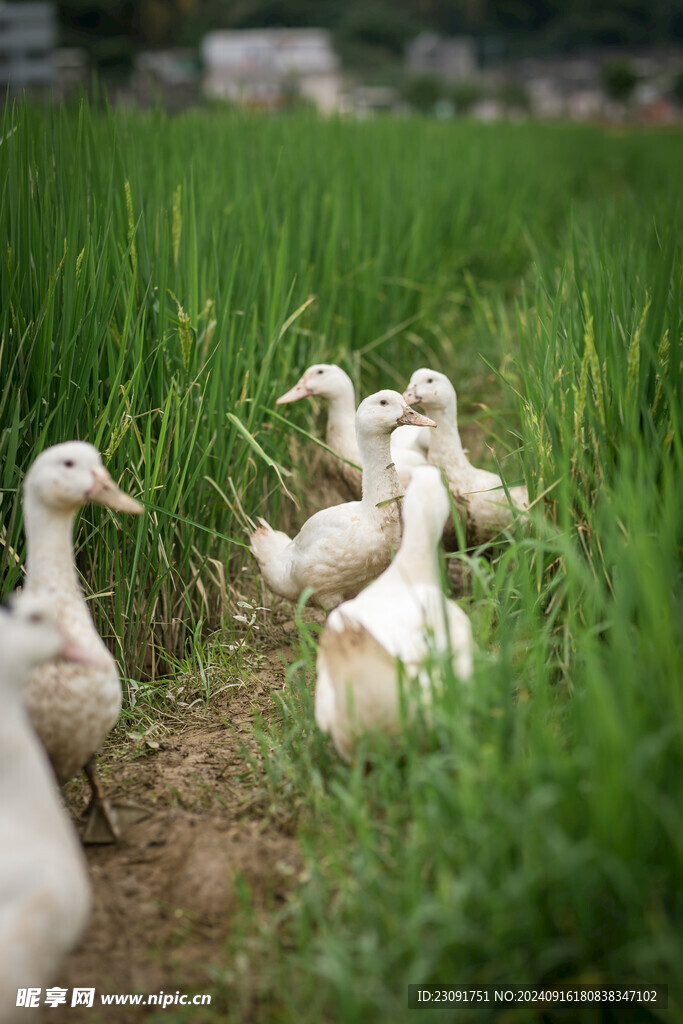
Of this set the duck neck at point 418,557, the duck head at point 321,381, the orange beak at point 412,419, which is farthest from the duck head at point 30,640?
the duck head at point 321,381

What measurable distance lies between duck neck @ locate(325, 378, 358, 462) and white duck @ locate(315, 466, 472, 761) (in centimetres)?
136

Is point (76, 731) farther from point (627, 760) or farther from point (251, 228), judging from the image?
point (251, 228)

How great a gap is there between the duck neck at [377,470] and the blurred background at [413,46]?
716 inches

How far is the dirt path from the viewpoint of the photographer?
1514 mm

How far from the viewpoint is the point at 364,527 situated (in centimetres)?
246

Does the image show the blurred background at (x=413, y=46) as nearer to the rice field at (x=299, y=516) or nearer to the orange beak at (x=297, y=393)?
the rice field at (x=299, y=516)

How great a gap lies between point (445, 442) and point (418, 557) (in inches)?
42.0

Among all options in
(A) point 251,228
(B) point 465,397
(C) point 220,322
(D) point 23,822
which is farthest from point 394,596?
(B) point 465,397

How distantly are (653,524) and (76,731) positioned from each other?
1.26 m

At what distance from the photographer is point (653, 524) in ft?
6.14

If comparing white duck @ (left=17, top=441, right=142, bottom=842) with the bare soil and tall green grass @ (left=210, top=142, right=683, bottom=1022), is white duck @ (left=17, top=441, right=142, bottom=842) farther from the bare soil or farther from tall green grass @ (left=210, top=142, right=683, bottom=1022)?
tall green grass @ (left=210, top=142, right=683, bottom=1022)

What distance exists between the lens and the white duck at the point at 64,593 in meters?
1.65

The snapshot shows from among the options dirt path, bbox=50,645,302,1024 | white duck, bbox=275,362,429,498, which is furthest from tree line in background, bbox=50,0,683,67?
dirt path, bbox=50,645,302,1024

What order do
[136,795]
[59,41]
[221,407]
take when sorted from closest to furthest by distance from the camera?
[136,795]
[221,407]
[59,41]
